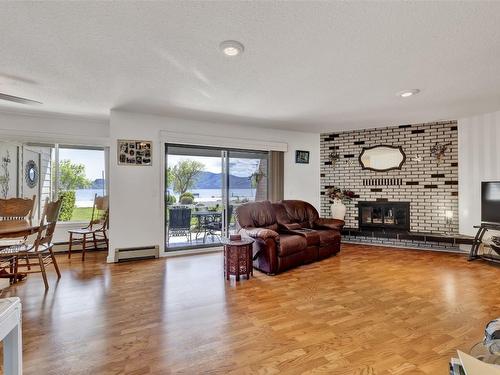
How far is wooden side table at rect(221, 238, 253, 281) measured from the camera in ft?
11.0

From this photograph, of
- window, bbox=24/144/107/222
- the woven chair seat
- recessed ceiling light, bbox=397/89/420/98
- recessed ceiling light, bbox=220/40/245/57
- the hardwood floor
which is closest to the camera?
the hardwood floor

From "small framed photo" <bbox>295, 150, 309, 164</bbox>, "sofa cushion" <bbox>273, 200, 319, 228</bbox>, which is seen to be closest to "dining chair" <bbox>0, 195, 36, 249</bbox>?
"sofa cushion" <bbox>273, 200, 319, 228</bbox>

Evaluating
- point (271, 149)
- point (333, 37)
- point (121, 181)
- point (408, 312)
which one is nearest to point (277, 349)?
point (408, 312)

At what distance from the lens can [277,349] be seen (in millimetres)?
1910

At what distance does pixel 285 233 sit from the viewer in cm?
427

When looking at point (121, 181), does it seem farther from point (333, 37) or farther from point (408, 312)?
point (408, 312)

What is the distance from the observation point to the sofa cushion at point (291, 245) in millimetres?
3584

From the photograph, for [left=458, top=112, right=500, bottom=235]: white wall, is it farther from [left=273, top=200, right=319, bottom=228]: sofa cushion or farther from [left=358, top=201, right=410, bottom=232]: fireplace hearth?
[left=273, top=200, right=319, bottom=228]: sofa cushion

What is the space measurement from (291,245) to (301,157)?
2661 mm

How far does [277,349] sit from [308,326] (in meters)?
0.44

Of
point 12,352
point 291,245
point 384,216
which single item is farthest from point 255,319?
point 384,216

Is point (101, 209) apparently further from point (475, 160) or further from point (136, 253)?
point (475, 160)

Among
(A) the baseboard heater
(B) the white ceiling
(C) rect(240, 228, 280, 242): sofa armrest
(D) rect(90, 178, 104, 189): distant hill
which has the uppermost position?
(B) the white ceiling

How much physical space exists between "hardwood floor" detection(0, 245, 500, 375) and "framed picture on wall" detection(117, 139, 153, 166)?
1676 millimetres
